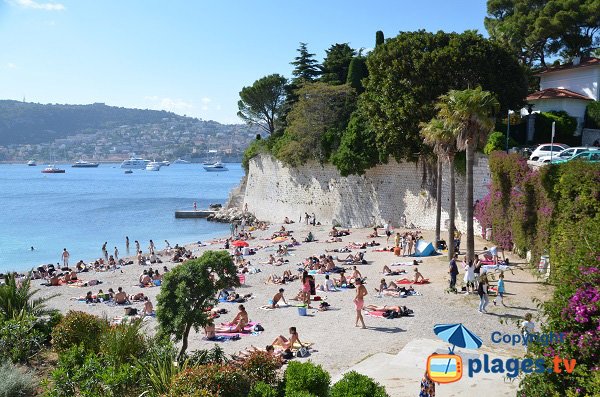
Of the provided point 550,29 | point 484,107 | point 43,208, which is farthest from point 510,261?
point 43,208

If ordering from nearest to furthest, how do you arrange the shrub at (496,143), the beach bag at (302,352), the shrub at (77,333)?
the shrub at (77,333)
the beach bag at (302,352)
the shrub at (496,143)

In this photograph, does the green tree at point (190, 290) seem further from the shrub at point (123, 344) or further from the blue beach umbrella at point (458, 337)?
the blue beach umbrella at point (458, 337)

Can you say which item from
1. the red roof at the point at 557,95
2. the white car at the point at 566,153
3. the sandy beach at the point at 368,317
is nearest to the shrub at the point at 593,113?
the red roof at the point at 557,95

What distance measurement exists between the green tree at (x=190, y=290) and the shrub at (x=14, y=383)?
2670 millimetres

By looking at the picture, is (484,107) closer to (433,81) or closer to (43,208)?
(433,81)

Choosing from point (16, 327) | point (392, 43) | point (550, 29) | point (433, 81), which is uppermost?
point (550, 29)

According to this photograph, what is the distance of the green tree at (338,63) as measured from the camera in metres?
50.1

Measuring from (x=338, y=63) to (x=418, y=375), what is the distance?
42310 millimetres

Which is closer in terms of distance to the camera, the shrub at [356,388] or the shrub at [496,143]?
the shrub at [356,388]

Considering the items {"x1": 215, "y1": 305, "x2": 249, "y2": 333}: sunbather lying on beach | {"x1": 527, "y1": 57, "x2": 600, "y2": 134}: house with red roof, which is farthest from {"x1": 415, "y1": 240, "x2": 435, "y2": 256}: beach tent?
{"x1": 527, "y1": 57, "x2": 600, "y2": 134}: house with red roof

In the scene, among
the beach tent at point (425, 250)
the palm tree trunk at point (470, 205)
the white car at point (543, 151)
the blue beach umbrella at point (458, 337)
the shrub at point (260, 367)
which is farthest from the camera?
the beach tent at point (425, 250)

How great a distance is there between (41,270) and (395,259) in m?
20.3

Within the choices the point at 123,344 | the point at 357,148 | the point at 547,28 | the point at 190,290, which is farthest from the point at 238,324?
the point at 547,28

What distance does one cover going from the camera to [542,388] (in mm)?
8039
